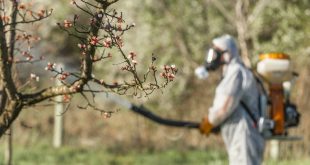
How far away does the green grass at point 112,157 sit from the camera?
1505 cm

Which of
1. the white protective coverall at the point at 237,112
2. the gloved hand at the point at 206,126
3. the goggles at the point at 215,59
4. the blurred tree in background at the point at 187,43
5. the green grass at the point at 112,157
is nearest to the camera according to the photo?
the white protective coverall at the point at 237,112

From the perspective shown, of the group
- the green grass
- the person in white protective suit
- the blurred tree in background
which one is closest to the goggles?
the person in white protective suit

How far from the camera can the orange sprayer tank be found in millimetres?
9992

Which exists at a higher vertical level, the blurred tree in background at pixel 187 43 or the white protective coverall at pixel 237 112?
the blurred tree in background at pixel 187 43

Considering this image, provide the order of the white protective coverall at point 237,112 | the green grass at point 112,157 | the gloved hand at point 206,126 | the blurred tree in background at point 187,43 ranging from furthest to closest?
the blurred tree in background at point 187,43 → the green grass at point 112,157 → the gloved hand at point 206,126 → the white protective coverall at point 237,112

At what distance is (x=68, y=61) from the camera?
31.2 meters

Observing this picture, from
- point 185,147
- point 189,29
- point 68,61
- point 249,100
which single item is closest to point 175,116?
point 185,147

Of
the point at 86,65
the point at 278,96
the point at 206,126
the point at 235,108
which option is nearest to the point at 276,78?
the point at 278,96

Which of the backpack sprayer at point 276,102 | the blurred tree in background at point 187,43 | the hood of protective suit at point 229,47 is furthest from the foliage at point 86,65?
the blurred tree in background at point 187,43

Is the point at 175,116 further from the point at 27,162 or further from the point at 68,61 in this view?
the point at 68,61

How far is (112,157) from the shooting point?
15.9 metres

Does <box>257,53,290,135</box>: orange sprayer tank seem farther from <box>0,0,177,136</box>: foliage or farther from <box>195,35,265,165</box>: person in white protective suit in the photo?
<box>0,0,177,136</box>: foliage

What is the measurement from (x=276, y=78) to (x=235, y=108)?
3.08 feet

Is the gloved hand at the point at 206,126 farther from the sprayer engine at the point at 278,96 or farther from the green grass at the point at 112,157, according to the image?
the green grass at the point at 112,157
